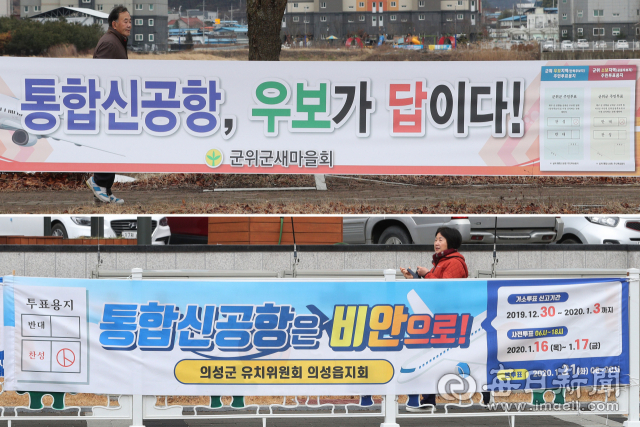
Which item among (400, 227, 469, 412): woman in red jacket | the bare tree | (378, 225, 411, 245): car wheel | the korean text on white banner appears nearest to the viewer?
(400, 227, 469, 412): woman in red jacket

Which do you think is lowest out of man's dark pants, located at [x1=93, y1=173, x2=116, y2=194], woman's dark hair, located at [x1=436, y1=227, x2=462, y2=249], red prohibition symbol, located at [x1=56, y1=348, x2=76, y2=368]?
red prohibition symbol, located at [x1=56, y1=348, x2=76, y2=368]

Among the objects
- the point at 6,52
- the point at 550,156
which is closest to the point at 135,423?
the point at 550,156

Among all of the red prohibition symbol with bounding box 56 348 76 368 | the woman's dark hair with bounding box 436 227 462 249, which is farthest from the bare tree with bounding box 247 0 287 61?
the red prohibition symbol with bounding box 56 348 76 368

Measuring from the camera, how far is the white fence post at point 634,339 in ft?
20.7

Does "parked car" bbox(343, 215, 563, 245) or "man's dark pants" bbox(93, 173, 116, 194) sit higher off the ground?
"man's dark pants" bbox(93, 173, 116, 194)

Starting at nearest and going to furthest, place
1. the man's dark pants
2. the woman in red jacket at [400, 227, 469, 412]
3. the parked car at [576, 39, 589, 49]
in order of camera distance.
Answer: the woman in red jacket at [400, 227, 469, 412], the man's dark pants, the parked car at [576, 39, 589, 49]

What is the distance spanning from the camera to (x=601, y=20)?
1527 cm

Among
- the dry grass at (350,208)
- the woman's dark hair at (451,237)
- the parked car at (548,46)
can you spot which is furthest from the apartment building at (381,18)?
the woman's dark hair at (451,237)

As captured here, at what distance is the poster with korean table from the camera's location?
19.7 feet

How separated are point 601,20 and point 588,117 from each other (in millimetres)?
6899

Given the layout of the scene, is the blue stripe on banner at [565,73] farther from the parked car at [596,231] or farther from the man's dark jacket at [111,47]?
the man's dark jacket at [111,47]

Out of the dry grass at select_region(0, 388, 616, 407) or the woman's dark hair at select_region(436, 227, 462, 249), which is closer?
the dry grass at select_region(0, 388, 616, 407)

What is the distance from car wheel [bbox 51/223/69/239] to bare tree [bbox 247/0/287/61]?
4891 millimetres

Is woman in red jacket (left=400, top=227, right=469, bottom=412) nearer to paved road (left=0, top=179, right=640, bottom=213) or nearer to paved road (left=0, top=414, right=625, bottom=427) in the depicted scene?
paved road (left=0, top=414, right=625, bottom=427)
